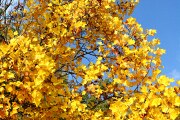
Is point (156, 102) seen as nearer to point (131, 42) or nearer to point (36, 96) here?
point (36, 96)

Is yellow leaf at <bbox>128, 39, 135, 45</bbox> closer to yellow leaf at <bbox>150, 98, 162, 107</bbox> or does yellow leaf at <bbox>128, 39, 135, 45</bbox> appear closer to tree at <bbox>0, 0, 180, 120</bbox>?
tree at <bbox>0, 0, 180, 120</bbox>

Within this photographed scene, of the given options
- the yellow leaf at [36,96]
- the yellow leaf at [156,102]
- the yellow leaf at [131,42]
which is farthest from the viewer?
the yellow leaf at [131,42]

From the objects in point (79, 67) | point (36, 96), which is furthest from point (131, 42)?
point (36, 96)

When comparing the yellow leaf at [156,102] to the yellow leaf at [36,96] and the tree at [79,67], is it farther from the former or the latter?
the yellow leaf at [36,96]

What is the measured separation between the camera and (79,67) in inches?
360

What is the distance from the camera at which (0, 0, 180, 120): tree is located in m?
6.67

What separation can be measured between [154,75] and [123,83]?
3.24ft

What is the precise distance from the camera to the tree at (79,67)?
6668mm

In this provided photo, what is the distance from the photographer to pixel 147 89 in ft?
23.8

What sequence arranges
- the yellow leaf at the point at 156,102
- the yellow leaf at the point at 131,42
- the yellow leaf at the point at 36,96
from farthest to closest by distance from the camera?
1. the yellow leaf at the point at 131,42
2. the yellow leaf at the point at 156,102
3. the yellow leaf at the point at 36,96

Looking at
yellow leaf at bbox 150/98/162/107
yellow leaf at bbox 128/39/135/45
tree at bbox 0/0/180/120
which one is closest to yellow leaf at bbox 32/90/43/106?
tree at bbox 0/0/180/120

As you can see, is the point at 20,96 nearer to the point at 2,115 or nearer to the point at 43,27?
the point at 2,115

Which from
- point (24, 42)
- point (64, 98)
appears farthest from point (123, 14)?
point (24, 42)

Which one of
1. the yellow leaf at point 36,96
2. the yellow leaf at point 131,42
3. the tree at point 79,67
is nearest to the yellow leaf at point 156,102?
the tree at point 79,67
